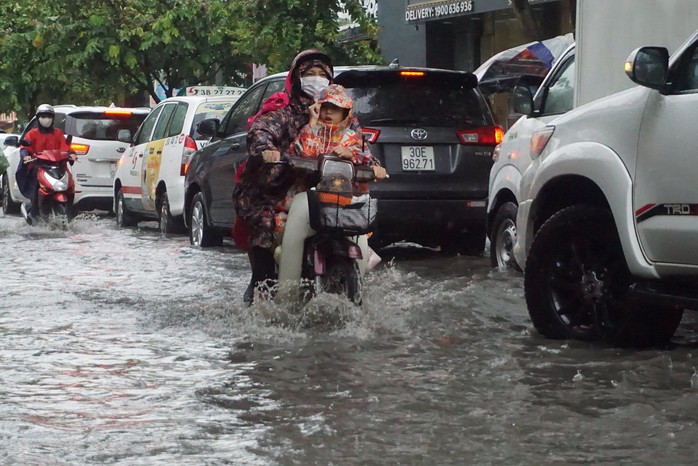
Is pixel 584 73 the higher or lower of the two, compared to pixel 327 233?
higher

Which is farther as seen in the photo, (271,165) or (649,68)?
(271,165)

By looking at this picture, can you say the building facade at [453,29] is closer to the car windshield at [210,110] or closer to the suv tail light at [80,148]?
the suv tail light at [80,148]

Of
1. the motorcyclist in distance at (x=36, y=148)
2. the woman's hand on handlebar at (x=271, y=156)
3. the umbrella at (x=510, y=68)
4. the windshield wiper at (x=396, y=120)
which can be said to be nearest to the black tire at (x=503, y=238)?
the windshield wiper at (x=396, y=120)

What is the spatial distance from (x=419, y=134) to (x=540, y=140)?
4.17m

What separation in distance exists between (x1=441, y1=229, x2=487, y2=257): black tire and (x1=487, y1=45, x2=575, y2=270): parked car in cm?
99

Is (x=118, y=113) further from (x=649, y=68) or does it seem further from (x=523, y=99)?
(x=649, y=68)

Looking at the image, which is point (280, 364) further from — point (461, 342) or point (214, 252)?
point (214, 252)

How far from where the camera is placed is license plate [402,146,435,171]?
494 inches

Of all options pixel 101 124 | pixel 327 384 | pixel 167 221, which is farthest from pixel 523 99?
pixel 101 124

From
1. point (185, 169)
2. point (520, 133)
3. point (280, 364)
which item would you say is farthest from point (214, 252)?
point (280, 364)

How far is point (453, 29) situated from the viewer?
28.4 metres

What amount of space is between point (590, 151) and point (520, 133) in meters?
4.16

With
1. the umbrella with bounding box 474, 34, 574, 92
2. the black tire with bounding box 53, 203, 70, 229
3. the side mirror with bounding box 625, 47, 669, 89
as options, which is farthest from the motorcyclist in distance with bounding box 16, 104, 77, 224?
the side mirror with bounding box 625, 47, 669, 89

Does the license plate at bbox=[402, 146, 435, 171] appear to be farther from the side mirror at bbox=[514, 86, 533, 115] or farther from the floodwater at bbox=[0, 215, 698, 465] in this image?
the floodwater at bbox=[0, 215, 698, 465]
